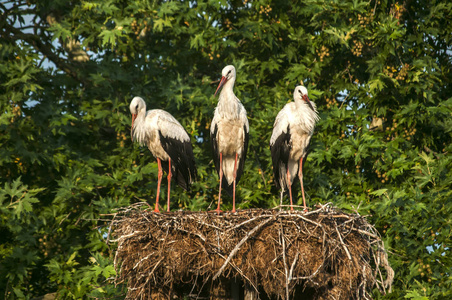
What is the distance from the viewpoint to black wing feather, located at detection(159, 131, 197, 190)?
969 centimetres

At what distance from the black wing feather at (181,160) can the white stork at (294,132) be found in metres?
1.23

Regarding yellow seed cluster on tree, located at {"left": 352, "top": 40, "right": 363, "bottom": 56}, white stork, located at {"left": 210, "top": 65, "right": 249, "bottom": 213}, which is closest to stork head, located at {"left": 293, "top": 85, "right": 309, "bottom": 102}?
white stork, located at {"left": 210, "top": 65, "right": 249, "bottom": 213}

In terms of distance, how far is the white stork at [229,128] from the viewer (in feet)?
30.7

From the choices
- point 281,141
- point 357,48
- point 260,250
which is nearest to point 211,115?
point 281,141

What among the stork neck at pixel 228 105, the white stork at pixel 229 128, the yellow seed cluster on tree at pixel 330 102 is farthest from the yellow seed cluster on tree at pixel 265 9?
the stork neck at pixel 228 105

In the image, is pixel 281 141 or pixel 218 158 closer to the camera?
pixel 281 141

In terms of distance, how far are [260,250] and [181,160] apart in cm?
288

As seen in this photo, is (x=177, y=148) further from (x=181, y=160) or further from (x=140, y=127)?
(x=140, y=127)

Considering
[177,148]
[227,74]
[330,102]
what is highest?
[330,102]

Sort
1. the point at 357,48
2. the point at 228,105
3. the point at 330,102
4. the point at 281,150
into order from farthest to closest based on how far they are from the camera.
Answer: the point at 330,102 < the point at 357,48 < the point at 281,150 < the point at 228,105

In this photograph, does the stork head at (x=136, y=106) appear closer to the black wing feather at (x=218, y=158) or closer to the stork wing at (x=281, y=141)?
the black wing feather at (x=218, y=158)

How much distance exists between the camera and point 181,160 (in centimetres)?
986

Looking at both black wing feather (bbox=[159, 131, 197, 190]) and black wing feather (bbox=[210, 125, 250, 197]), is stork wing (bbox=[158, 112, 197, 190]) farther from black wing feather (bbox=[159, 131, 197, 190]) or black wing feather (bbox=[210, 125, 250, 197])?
black wing feather (bbox=[210, 125, 250, 197])

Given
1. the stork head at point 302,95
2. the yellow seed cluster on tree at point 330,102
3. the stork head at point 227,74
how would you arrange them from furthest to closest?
the yellow seed cluster on tree at point 330,102
the stork head at point 227,74
the stork head at point 302,95
